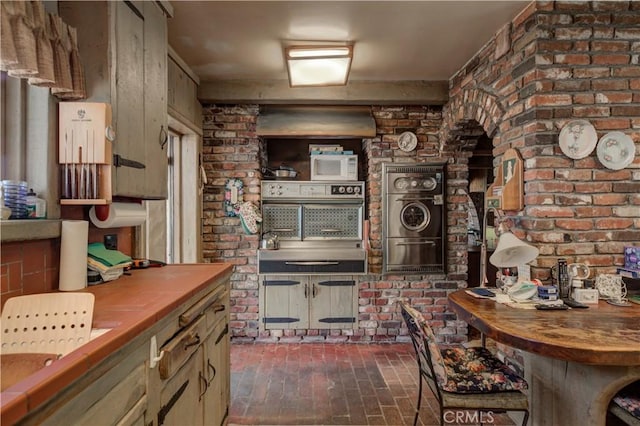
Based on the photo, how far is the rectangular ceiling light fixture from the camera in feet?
8.78

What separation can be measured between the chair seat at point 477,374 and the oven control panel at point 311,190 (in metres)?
2.13

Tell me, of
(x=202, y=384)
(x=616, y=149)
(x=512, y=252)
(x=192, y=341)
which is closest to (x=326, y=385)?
(x=202, y=384)

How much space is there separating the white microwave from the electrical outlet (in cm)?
223

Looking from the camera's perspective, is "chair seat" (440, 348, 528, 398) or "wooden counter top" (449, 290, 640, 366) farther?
"chair seat" (440, 348, 528, 398)

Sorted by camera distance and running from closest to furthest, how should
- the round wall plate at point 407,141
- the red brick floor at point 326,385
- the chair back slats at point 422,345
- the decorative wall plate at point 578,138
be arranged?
the chair back slats at point 422,345 < the decorative wall plate at point 578,138 < the red brick floor at point 326,385 < the round wall plate at point 407,141

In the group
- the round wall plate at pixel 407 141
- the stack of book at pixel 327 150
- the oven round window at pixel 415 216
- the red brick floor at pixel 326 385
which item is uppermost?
the round wall plate at pixel 407 141

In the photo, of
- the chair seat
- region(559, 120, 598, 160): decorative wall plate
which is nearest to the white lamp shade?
the chair seat

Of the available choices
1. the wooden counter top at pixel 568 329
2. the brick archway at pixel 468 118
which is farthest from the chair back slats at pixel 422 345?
the brick archway at pixel 468 118

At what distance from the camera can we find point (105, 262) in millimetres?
1724

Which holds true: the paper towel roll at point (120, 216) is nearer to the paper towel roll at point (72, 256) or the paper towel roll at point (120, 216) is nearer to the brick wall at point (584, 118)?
the paper towel roll at point (72, 256)

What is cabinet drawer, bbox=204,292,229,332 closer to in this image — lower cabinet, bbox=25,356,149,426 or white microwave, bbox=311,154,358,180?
Answer: lower cabinet, bbox=25,356,149,426

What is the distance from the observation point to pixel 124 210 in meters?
1.92

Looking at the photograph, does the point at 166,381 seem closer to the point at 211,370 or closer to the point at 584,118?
the point at 211,370

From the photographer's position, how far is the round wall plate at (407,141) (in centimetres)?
389
